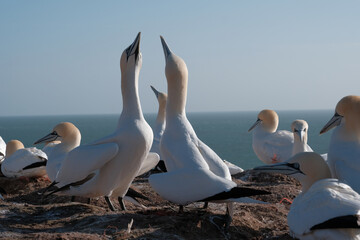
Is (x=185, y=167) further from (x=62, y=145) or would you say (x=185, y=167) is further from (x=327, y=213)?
(x=62, y=145)

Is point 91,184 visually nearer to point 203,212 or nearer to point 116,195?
point 116,195

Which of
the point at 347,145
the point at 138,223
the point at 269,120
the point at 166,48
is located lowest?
the point at 269,120

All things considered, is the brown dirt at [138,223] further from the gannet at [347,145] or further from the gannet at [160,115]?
the gannet at [160,115]

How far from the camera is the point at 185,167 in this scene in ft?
14.5

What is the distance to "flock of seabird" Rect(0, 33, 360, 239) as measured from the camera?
3686 millimetres

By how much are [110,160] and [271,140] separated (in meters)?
5.89

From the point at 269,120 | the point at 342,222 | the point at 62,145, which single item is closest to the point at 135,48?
the point at 62,145

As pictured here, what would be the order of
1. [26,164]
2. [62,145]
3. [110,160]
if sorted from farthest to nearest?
1. [26,164]
2. [62,145]
3. [110,160]

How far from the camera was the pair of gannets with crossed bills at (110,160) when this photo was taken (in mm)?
4918

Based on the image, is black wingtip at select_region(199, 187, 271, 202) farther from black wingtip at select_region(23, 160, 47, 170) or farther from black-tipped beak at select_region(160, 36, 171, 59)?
black wingtip at select_region(23, 160, 47, 170)

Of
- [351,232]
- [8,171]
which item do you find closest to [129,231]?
[351,232]

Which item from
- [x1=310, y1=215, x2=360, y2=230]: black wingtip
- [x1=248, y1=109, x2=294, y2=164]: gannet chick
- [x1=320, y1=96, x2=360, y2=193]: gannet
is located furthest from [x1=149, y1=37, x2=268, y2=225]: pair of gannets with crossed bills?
[x1=248, y1=109, x2=294, y2=164]: gannet chick

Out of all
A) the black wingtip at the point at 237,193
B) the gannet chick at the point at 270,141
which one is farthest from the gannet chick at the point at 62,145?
the gannet chick at the point at 270,141

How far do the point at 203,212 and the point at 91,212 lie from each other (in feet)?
3.69
